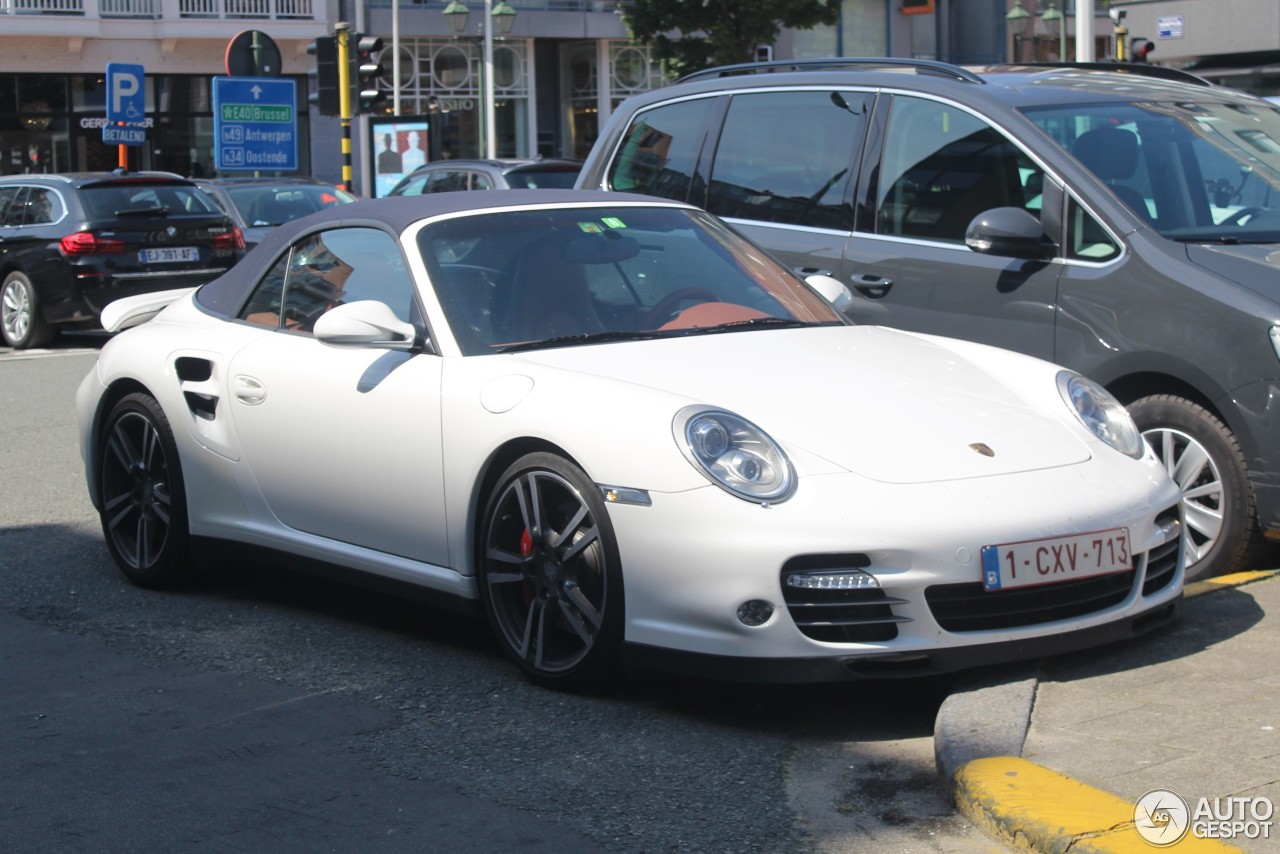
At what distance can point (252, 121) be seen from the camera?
80.5ft

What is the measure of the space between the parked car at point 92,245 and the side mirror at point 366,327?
37.8ft

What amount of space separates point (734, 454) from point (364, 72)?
774 inches

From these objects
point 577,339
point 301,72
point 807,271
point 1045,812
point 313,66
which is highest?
point 313,66

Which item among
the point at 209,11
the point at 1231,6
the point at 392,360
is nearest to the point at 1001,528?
the point at 392,360

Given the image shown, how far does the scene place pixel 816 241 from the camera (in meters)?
7.18

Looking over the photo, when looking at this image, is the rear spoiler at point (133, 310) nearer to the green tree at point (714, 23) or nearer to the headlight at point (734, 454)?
the headlight at point (734, 454)

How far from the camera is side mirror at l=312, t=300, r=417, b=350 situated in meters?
5.37

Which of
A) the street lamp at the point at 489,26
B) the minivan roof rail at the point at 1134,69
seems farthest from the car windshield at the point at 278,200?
the street lamp at the point at 489,26

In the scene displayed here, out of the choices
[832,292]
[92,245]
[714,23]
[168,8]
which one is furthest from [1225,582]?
[168,8]

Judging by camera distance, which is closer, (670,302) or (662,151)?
(670,302)

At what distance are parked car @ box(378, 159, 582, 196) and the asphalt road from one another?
12.4 meters

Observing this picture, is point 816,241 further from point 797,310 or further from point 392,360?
point 392,360

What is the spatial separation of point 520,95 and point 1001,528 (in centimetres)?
4214

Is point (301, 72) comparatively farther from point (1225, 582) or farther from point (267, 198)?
point (1225, 582)
